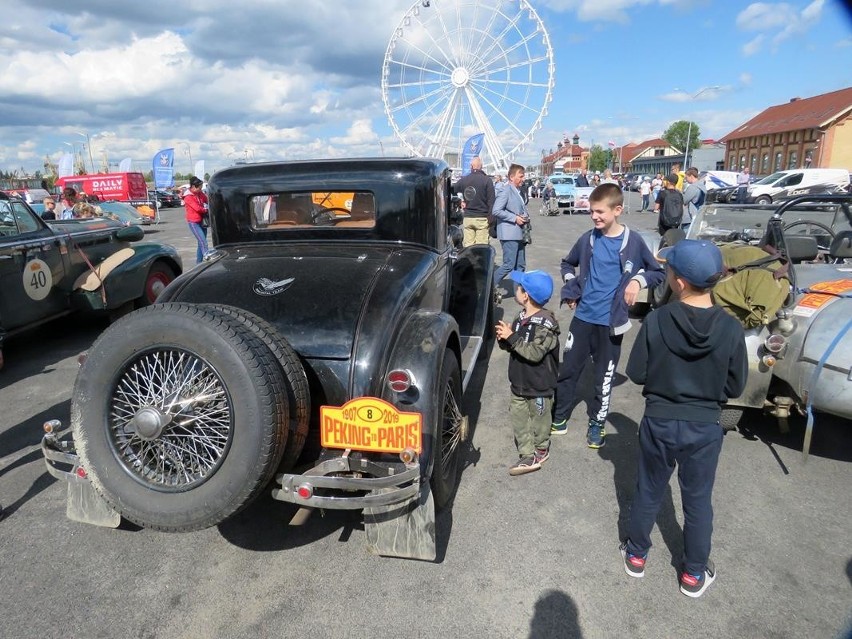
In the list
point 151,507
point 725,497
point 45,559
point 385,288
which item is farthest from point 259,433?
point 725,497

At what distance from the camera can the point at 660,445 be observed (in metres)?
2.44

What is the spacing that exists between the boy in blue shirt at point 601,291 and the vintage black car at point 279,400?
1053mm

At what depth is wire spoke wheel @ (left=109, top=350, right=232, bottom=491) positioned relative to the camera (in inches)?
91.4

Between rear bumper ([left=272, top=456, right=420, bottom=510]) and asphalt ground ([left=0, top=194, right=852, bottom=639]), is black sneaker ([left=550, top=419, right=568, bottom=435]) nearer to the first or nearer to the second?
asphalt ground ([left=0, top=194, right=852, bottom=639])

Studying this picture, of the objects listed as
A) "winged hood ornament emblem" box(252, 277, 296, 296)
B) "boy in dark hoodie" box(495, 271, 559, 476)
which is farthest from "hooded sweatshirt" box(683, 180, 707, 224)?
"winged hood ornament emblem" box(252, 277, 296, 296)

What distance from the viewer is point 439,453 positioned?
9.13ft

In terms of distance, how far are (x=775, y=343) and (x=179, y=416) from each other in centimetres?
353

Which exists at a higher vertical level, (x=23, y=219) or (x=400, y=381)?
(x=23, y=219)

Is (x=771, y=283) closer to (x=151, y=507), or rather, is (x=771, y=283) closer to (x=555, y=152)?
(x=151, y=507)

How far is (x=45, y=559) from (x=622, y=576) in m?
2.91

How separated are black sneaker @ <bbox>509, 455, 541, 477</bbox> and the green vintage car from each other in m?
5.23

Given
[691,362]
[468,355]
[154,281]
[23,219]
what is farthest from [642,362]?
[154,281]

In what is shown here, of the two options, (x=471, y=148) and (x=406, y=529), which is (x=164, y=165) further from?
(x=406, y=529)

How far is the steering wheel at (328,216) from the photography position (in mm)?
3941
